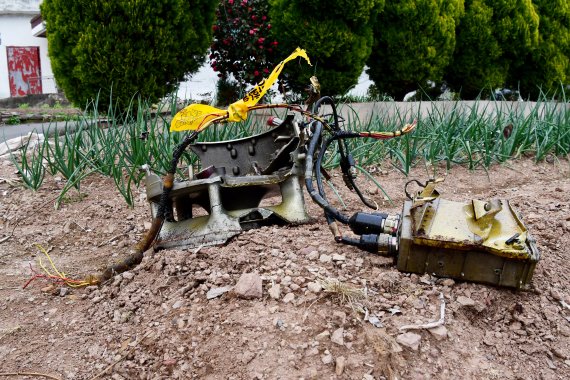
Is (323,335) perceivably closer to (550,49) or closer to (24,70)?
(550,49)

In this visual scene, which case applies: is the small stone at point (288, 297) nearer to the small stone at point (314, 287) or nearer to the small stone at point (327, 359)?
the small stone at point (314, 287)

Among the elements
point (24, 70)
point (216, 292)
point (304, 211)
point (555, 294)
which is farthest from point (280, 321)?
point (24, 70)

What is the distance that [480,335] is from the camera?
121 centimetres

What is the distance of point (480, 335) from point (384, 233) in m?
0.37

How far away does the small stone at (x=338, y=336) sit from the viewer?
44.3 inches

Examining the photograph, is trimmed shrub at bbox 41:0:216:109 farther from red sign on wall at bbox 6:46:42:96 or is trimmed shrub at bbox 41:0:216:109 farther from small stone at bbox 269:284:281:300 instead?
red sign on wall at bbox 6:46:42:96

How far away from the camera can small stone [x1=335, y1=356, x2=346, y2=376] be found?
→ 106 centimetres

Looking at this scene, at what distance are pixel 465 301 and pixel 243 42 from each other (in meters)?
5.53

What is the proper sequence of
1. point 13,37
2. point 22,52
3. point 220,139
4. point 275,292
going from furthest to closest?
point 22,52, point 13,37, point 220,139, point 275,292

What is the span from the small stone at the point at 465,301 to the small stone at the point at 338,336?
313mm

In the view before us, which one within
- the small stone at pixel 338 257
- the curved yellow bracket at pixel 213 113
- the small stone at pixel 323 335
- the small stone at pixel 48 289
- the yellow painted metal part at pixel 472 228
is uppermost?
the curved yellow bracket at pixel 213 113

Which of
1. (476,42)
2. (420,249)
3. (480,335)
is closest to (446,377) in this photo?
(480,335)

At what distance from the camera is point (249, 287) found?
51.1 inches

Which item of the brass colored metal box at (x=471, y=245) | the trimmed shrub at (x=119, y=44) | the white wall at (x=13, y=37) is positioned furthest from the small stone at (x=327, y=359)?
the white wall at (x=13, y=37)
